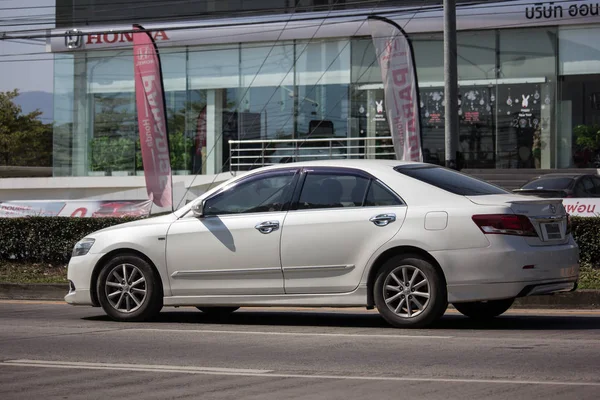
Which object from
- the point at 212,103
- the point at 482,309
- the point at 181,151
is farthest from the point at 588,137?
the point at 482,309

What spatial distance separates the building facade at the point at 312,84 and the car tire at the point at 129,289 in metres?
22.6

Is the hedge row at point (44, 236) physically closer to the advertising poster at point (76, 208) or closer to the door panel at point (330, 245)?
the door panel at point (330, 245)

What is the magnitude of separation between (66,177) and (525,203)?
31.5 m

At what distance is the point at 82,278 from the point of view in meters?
11.1

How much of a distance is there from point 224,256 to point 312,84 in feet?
84.2

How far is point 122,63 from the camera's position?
3784 centimetres

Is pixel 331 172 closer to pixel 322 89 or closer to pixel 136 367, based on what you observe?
pixel 136 367

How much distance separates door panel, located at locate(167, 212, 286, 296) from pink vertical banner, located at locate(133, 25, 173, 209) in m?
18.1

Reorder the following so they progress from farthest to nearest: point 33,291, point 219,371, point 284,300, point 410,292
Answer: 1. point 33,291
2. point 284,300
3. point 410,292
4. point 219,371

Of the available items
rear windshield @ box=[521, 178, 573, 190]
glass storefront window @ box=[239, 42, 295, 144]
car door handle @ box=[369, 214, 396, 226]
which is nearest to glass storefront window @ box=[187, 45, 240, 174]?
glass storefront window @ box=[239, 42, 295, 144]

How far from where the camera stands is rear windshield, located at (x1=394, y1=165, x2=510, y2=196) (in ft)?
32.0

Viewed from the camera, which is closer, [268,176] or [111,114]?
[268,176]

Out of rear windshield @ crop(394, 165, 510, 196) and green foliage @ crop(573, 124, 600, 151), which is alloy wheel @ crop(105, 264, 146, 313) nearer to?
rear windshield @ crop(394, 165, 510, 196)

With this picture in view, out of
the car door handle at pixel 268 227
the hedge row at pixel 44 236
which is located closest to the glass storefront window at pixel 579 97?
the hedge row at pixel 44 236
